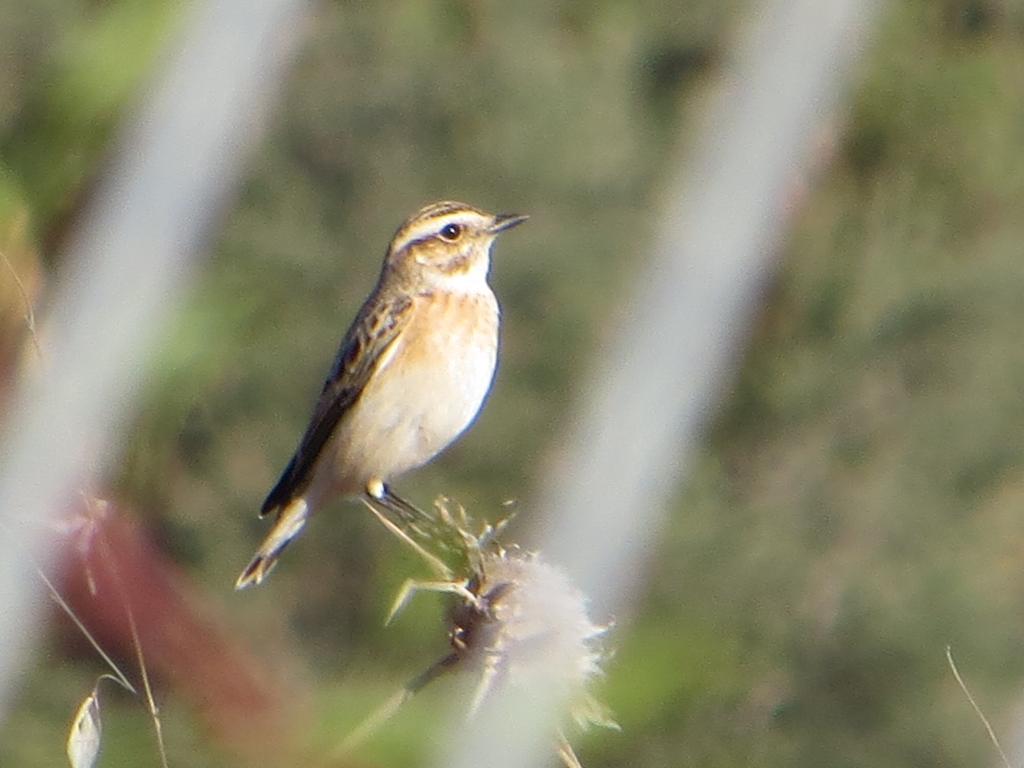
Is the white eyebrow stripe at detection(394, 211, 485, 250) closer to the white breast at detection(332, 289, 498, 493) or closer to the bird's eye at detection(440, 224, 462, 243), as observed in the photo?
the bird's eye at detection(440, 224, 462, 243)

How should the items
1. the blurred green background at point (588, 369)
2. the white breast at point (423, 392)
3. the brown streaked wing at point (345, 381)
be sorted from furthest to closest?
the blurred green background at point (588, 369) < the brown streaked wing at point (345, 381) < the white breast at point (423, 392)

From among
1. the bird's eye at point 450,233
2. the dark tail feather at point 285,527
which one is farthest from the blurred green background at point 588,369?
the bird's eye at point 450,233

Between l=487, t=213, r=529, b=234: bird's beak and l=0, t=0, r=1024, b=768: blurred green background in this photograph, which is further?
l=0, t=0, r=1024, b=768: blurred green background

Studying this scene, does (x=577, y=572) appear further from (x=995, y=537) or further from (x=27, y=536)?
(x=995, y=537)

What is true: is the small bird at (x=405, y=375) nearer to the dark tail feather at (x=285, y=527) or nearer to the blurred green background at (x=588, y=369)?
the dark tail feather at (x=285, y=527)

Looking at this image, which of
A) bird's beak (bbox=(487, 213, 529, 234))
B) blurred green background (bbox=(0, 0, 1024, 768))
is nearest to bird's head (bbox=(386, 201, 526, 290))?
bird's beak (bbox=(487, 213, 529, 234))

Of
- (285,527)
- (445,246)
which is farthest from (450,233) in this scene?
(285,527)

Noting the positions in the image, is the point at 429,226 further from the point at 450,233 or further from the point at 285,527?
the point at 285,527
